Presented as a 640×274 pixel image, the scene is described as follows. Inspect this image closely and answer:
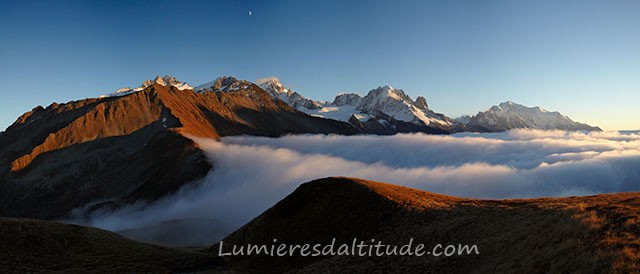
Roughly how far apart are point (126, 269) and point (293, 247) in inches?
737

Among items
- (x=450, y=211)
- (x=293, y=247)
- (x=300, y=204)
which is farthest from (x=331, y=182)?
(x=450, y=211)

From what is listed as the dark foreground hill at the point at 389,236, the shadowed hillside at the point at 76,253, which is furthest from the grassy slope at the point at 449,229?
the shadowed hillside at the point at 76,253

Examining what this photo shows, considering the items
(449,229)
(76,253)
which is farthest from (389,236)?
(76,253)

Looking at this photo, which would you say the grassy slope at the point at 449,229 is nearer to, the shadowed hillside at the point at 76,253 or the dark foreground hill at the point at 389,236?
the dark foreground hill at the point at 389,236

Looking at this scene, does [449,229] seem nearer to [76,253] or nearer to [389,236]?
[389,236]

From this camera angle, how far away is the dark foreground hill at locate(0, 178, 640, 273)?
67.0 ft

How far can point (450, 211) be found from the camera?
41.7m

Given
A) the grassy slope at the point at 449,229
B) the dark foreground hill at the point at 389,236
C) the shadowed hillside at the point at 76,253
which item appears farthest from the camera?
the shadowed hillside at the point at 76,253

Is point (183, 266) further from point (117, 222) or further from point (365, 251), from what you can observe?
point (117, 222)

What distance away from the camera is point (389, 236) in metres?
38.0

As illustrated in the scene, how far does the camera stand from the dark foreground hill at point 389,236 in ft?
67.0

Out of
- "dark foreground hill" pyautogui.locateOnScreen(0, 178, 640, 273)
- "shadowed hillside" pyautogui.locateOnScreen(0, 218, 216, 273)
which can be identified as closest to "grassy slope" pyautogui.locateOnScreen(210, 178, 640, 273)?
"dark foreground hill" pyautogui.locateOnScreen(0, 178, 640, 273)

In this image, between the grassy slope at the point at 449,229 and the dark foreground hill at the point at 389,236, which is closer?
the grassy slope at the point at 449,229

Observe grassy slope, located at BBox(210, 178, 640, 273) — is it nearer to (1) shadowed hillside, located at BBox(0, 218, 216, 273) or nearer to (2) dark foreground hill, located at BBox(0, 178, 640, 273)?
(2) dark foreground hill, located at BBox(0, 178, 640, 273)
